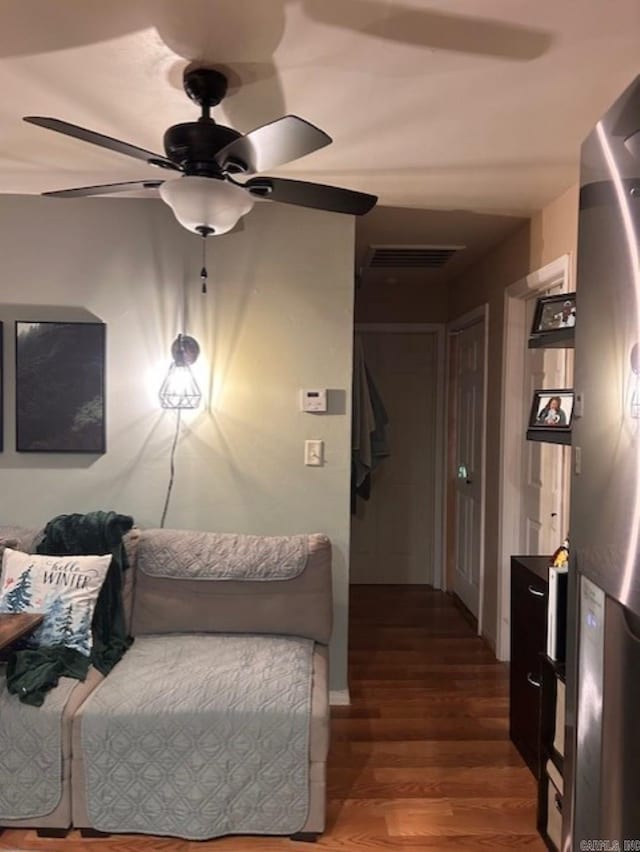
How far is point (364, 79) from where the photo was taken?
1718mm

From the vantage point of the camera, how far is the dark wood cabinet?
7.58 feet

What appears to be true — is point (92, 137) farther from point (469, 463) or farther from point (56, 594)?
point (469, 463)

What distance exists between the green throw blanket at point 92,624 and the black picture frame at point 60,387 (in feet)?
1.28

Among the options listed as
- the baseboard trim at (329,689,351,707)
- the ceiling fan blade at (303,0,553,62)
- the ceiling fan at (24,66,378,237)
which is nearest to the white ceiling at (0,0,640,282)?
the ceiling fan blade at (303,0,553,62)

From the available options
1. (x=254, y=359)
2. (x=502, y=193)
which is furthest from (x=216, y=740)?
(x=502, y=193)

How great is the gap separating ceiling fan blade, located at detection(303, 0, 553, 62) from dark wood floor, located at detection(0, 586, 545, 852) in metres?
2.48

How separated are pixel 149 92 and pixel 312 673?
2090mm

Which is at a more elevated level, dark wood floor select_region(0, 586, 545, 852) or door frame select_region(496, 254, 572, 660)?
door frame select_region(496, 254, 572, 660)

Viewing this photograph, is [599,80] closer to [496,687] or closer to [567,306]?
[567,306]

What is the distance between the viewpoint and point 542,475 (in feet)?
10.1

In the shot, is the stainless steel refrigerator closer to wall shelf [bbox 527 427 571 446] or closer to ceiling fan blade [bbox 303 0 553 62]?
ceiling fan blade [bbox 303 0 553 62]

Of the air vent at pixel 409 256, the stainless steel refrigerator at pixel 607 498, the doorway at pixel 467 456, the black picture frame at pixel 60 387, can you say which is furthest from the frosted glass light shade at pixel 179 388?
the stainless steel refrigerator at pixel 607 498

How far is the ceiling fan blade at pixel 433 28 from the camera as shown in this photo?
1418mm

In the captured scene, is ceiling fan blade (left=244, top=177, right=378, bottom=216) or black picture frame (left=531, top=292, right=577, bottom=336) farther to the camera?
black picture frame (left=531, top=292, right=577, bottom=336)
